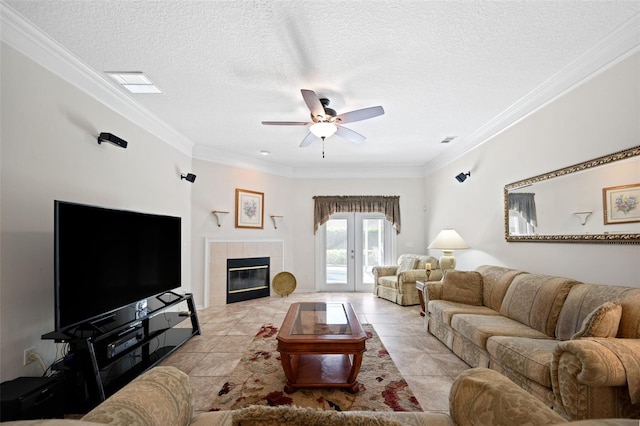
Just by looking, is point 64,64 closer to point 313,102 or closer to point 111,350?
point 313,102

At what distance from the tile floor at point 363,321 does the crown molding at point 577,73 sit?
9.27 feet

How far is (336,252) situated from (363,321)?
8.18ft

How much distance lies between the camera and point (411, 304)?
5.34m

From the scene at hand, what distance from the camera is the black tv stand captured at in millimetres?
2154

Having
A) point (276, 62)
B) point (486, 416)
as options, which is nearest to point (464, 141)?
point (276, 62)

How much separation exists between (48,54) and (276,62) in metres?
1.81

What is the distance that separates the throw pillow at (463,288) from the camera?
11.7 feet

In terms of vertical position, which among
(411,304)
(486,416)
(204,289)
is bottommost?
(411,304)

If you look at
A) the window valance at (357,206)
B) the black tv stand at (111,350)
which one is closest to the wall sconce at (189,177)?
the black tv stand at (111,350)

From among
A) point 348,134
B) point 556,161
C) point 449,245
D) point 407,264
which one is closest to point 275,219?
point 407,264

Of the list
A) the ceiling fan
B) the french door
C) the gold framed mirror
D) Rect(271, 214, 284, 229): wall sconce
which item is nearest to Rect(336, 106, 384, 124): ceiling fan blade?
the ceiling fan

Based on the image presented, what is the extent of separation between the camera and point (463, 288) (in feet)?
11.9

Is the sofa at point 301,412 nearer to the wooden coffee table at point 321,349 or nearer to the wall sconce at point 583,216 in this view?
the wooden coffee table at point 321,349

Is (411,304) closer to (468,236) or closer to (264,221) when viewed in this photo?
(468,236)
